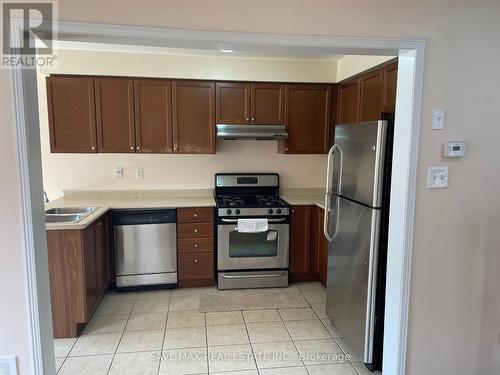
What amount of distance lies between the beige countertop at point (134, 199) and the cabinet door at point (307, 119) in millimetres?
1143

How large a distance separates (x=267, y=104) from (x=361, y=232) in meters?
2.00

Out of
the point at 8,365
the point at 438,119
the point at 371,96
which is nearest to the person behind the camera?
the point at 8,365

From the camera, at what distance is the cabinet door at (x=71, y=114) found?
345 cm

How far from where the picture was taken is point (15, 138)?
1603 mm

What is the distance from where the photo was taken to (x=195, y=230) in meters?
3.58

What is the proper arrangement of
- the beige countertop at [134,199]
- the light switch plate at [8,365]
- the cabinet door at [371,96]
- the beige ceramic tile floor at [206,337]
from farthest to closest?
the beige countertop at [134,199] → the cabinet door at [371,96] → the beige ceramic tile floor at [206,337] → the light switch plate at [8,365]

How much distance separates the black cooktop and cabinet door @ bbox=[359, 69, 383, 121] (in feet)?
4.02

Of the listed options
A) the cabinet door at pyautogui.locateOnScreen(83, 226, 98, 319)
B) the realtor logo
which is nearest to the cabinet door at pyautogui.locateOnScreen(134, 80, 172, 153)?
the cabinet door at pyautogui.locateOnScreen(83, 226, 98, 319)

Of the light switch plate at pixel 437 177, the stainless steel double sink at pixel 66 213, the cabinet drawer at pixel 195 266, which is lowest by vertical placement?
the cabinet drawer at pixel 195 266

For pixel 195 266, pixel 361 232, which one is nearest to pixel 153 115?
pixel 195 266

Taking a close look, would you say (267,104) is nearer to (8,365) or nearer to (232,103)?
(232,103)

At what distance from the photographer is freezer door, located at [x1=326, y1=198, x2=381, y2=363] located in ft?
7.39

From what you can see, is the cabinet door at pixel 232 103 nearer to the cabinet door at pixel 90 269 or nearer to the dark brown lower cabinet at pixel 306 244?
the dark brown lower cabinet at pixel 306 244

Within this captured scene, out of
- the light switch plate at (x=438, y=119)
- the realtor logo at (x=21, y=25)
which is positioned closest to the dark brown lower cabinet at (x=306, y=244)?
the light switch plate at (x=438, y=119)
